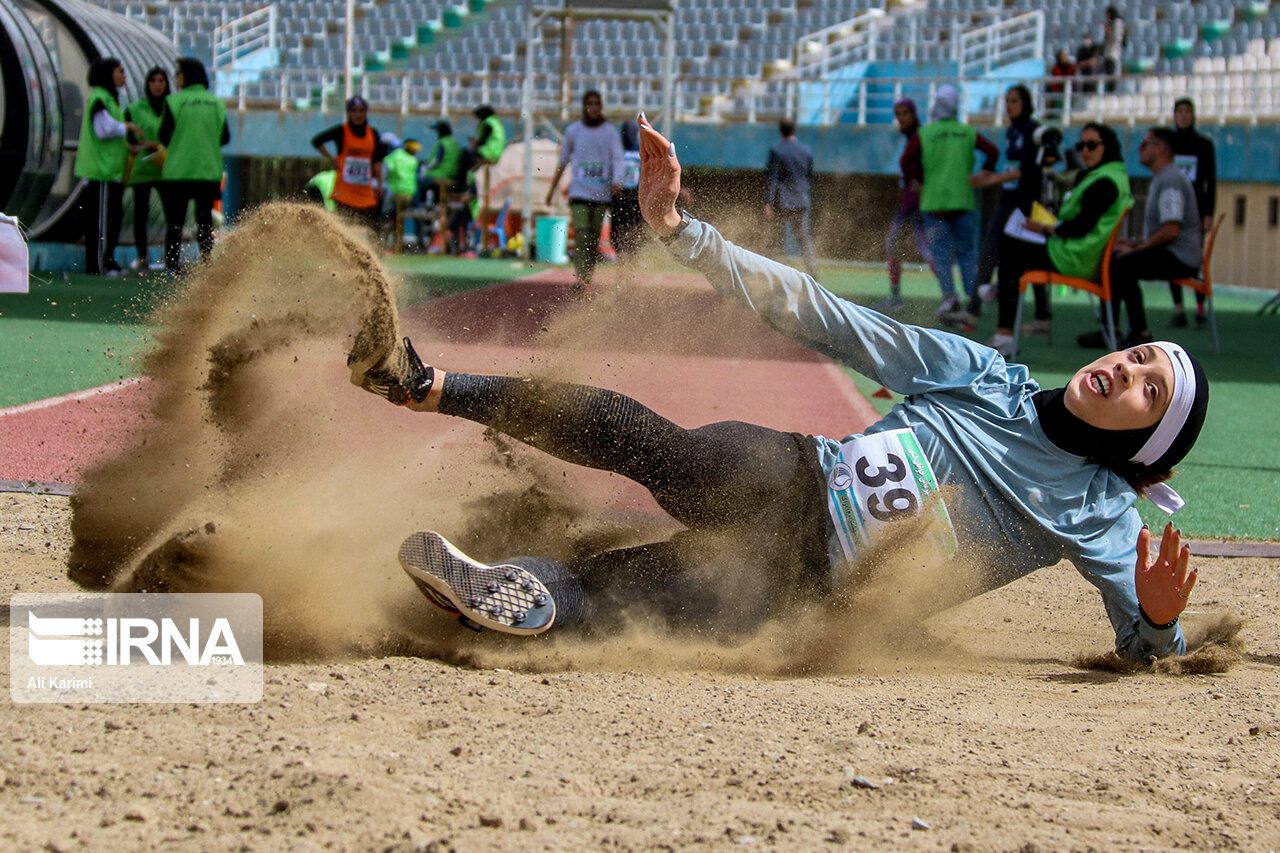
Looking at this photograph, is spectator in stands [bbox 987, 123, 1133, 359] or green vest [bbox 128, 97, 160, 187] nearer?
spectator in stands [bbox 987, 123, 1133, 359]

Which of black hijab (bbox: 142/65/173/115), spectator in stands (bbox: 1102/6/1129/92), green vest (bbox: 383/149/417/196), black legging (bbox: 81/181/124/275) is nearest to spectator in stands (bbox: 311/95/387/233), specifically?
black hijab (bbox: 142/65/173/115)

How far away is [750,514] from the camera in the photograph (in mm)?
3588

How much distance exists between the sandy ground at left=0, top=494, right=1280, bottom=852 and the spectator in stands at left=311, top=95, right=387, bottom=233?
12720 millimetres

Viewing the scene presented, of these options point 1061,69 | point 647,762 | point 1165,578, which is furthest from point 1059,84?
point 647,762

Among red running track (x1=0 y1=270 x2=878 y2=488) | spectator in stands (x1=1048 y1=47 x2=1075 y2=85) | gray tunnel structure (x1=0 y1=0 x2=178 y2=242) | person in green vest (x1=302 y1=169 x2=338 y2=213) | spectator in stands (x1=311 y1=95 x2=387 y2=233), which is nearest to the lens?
red running track (x1=0 y1=270 x2=878 y2=488)

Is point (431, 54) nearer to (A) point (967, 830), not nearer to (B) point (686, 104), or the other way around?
(B) point (686, 104)

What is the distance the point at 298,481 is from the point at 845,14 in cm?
3105

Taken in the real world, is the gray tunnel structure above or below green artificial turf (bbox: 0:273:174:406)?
above

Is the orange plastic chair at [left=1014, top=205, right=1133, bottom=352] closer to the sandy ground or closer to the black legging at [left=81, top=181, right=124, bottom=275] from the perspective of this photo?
the sandy ground

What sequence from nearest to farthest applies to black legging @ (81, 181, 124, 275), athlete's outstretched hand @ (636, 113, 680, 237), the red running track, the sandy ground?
the sandy ground, athlete's outstretched hand @ (636, 113, 680, 237), the red running track, black legging @ (81, 181, 124, 275)

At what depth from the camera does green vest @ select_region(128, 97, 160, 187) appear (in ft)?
48.2

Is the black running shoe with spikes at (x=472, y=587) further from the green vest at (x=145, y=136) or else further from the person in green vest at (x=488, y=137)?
the person in green vest at (x=488, y=137)

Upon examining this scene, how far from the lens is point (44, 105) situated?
15.3 m

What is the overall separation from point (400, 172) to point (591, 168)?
32.0 ft
